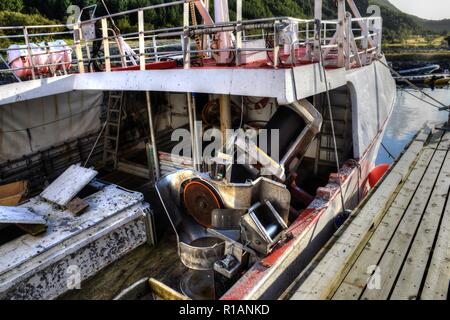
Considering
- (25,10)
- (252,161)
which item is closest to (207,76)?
(252,161)

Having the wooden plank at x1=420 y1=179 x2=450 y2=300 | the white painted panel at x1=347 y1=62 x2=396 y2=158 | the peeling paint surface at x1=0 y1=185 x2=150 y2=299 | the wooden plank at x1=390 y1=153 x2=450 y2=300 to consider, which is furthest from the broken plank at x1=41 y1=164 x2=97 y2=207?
Result: the wooden plank at x1=420 y1=179 x2=450 y2=300

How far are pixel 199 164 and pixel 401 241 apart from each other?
4.18 metres

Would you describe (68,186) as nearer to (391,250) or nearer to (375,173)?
(391,250)

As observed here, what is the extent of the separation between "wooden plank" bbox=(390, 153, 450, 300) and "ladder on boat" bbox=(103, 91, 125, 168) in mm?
6588

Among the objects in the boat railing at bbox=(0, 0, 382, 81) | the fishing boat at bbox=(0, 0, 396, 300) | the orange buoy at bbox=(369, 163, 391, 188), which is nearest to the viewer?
the fishing boat at bbox=(0, 0, 396, 300)

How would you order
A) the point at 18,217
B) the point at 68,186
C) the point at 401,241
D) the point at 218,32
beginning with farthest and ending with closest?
the point at 68,186
the point at 218,32
the point at 18,217
the point at 401,241

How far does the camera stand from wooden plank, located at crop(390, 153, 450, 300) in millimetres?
3658

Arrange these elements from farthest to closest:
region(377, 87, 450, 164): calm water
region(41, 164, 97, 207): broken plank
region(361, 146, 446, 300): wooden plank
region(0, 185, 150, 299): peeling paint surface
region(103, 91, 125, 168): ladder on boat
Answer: region(377, 87, 450, 164): calm water
region(103, 91, 125, 168): ladder on boat
region(41, 164, 97, 207): broken plank
region(0, 185, 150, 299): peeling paint surface
region(361, 146, 446, 300): wooden plank

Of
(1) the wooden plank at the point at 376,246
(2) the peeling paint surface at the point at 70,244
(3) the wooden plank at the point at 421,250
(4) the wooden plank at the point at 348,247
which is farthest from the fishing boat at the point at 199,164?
(3) the wooden plank at the point at 421,250

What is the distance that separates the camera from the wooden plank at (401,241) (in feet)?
12.1

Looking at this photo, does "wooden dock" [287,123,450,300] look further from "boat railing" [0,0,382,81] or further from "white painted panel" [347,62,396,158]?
"boat railing" [0,0,382,81]

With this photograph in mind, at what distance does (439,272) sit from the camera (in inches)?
153

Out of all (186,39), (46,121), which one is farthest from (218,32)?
(46,121)
